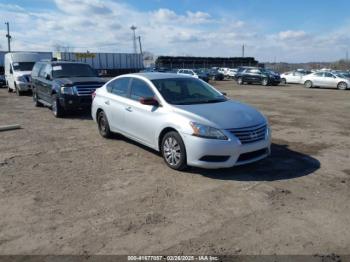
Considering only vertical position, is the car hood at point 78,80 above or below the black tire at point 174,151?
above

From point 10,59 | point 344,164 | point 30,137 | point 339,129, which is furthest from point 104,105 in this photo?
point 10,59

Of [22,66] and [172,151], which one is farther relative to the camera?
[22,66]

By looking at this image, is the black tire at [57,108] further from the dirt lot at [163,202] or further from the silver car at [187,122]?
the silver car at [187,122]

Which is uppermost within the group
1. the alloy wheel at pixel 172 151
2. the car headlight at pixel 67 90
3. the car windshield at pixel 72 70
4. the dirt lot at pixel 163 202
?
the car windshield at pixel 72 70

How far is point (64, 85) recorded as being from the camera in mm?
11430

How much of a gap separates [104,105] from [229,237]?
16.9ft

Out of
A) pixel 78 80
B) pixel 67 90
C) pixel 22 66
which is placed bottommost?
pixel 67 90

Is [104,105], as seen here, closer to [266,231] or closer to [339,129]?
[266,231]

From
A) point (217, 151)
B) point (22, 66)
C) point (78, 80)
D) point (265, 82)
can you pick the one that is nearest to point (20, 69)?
point (22, 66)

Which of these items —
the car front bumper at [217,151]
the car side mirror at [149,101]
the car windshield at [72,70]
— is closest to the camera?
the car front bumper at [217,151]

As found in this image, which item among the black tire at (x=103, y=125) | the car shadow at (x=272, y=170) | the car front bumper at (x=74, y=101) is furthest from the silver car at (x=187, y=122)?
the car front bumper at (x=74, y=101)

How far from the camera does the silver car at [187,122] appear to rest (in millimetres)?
5789

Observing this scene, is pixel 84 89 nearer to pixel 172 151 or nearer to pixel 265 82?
pixel 172 151

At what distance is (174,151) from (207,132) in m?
0.73
